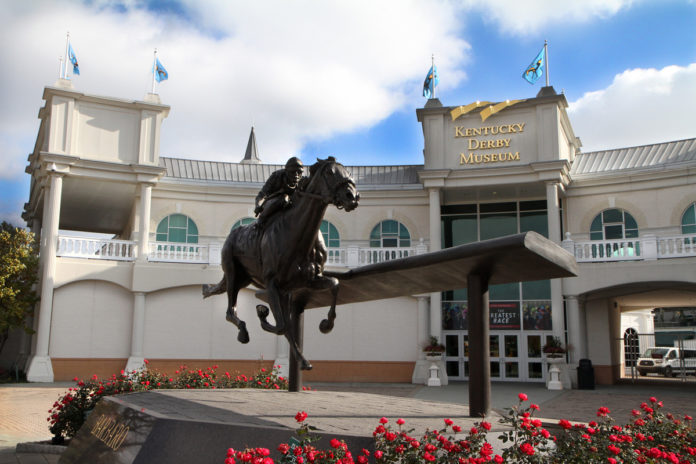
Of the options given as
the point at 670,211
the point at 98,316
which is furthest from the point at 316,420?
the point at 670,211

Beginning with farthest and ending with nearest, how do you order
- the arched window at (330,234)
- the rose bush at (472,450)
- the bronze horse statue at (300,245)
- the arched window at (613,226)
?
the arched window at (330,234) → the arched window at (613,226) → the bronze horse statue at (300,245) → the rose bush at (472,450)

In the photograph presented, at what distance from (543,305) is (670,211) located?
583 cm

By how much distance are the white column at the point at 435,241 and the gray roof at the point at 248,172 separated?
3034 millimetres

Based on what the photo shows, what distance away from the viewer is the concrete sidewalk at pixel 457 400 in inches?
437

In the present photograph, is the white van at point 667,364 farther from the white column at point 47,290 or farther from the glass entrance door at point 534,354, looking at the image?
the white column at point 47,290

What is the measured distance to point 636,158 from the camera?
25.4 meters

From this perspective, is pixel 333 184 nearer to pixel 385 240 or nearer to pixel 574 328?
pixel 574 328

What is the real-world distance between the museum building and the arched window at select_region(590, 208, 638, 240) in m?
0.05

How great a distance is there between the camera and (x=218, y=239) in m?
26.3

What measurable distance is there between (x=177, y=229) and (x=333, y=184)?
835 inches

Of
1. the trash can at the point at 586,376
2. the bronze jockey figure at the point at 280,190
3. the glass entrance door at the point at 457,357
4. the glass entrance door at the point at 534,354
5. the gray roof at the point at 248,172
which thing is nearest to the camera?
the bronze jockey figure at the point at 280,190

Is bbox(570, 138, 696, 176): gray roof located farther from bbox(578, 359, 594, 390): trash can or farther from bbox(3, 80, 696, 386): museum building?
bbox(578, 359, 594, 390): trash can

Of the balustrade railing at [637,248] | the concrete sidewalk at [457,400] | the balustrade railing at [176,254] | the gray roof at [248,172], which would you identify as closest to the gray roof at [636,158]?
the balustrade railing at [637,248]

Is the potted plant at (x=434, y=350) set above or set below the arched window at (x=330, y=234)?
below
